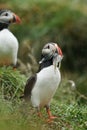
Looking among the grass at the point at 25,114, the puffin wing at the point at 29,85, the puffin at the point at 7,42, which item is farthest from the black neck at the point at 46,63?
the puffin at the point at 7,42

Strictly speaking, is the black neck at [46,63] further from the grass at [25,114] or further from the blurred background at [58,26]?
the blurred background at [58,26]

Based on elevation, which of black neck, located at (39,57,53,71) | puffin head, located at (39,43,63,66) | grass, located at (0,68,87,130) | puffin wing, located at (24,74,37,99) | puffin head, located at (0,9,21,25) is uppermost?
puffin head, located at (0,9,21,25)

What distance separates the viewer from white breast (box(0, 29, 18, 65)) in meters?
8.27

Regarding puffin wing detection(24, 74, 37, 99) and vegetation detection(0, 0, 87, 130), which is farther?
vegetation detection(0, 0, 87, 130)

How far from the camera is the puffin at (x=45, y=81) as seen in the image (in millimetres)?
7266

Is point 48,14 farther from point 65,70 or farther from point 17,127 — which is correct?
point 17,127

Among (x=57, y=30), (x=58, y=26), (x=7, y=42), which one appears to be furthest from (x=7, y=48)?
(x=58, y=26)

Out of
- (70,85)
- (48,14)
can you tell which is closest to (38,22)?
(48,14)

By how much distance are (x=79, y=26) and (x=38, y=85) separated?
7.02 meters

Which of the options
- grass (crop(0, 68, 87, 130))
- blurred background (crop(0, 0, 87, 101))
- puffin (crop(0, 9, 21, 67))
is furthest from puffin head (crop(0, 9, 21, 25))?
blurred background (crop(0, 0, 87, 101))

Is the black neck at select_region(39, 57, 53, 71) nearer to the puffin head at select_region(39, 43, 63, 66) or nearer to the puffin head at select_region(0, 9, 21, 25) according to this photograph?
the puffin head at select_region(39, 43, 63, 66)

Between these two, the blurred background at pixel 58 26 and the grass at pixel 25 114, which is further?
the blurred background at pixel 58 26

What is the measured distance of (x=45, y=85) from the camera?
7277mm

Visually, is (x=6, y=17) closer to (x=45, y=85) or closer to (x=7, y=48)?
(x=7, y=48)
